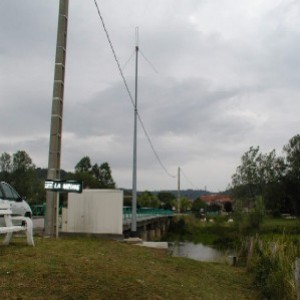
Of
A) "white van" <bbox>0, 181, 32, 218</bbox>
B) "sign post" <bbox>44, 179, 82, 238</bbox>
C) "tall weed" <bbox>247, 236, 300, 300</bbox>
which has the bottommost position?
"tall weed" <bbox>247, 236, 300, 300</bbox>

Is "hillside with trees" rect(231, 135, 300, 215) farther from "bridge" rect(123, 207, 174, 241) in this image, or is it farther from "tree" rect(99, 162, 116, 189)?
"tree" rect(99, 162, 116, 189)

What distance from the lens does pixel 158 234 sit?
55625mm

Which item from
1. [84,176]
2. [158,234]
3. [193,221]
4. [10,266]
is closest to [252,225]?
[158,234]

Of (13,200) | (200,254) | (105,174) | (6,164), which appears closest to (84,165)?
(105,174)

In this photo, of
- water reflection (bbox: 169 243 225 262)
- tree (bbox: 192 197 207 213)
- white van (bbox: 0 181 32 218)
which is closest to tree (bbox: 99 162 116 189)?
tree (bbox: 192 197 207 213)

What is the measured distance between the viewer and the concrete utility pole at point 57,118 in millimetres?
15261

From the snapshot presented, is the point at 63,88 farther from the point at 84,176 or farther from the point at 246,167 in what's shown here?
the point at 84,176

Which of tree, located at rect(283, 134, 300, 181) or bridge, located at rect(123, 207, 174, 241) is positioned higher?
tree, located at rect(283, 134, 300, 181)

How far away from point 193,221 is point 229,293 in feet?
190

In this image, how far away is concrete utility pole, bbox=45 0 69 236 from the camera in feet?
50.1

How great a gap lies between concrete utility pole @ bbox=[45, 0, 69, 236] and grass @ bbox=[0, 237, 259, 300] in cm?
499

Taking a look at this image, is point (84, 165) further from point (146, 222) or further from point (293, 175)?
point (146, 222)

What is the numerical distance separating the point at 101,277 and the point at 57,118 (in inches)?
362

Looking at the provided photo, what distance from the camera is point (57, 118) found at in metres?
15.8
